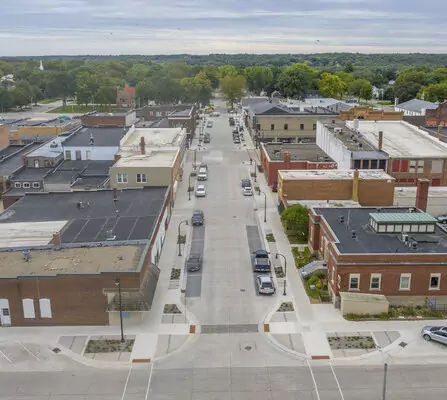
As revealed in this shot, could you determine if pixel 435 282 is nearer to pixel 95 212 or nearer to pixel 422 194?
pixel 422 194

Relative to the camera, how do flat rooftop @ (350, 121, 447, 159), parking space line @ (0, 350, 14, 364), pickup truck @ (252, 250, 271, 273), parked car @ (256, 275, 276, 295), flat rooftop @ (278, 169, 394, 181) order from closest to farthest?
parking space line @ (0, 350, 14, 364), parked car @ (256, 275, 276, 295), pickup truck @ (252, 250, 271, 273), flat rooftop @ (278, 169, 394, 181), flat rooftop @ (350, 121, 447, 159)

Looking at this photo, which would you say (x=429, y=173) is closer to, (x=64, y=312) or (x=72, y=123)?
(x=64, y=312)

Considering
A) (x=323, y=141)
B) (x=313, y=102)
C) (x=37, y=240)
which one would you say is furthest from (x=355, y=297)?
(x=313, y=102)

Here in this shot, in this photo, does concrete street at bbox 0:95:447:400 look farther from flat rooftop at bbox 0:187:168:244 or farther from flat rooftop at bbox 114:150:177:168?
flat rooftop at bbox 114:150:177:168

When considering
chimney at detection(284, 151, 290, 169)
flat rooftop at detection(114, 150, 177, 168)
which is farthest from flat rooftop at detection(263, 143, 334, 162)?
flat rooftop at detection(114, 150, 177, 168)

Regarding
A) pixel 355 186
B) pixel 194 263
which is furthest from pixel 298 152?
pixel 194 263

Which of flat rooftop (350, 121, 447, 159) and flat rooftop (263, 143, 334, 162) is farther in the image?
flat rooftop (263, 143, 334, 162)
